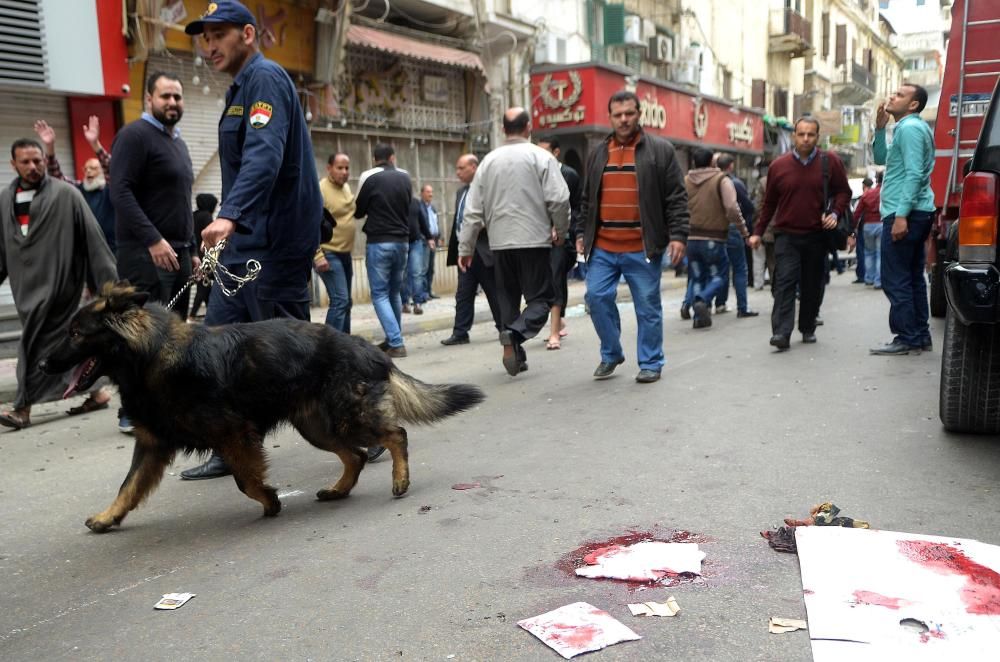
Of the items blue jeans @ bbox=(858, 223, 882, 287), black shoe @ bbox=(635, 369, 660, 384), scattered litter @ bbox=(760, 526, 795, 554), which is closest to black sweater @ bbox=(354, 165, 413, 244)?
black shoe @ bbox=(635, 369, 660, 384)

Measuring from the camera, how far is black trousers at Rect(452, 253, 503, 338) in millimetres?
8516

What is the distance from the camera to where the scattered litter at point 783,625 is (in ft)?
8.13

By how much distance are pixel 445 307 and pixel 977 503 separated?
10.4 m

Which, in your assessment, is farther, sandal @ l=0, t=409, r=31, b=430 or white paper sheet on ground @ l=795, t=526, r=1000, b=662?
sandal @ l=0, t=409, r=31, b=430

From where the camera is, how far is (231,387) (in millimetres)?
3594

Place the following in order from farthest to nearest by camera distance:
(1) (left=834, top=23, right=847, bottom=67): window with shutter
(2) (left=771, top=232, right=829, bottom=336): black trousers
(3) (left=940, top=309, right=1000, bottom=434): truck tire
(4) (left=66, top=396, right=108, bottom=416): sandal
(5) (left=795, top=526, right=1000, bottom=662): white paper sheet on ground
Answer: (1) (left=834, top=23, right=847, bottom=67): window with shutter → (2) (left=771, top=232, right=829, bottom=336): black trousers → (4) (left=66, top=396, right=108, bottom=416): sandal → (3) (left=940, top=309, right=1000, bottom=434): truck tire → (5) (left=795, top=526, right=1000, bottom=662): white paper sheet on ground

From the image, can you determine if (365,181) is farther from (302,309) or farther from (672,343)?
(302,309)

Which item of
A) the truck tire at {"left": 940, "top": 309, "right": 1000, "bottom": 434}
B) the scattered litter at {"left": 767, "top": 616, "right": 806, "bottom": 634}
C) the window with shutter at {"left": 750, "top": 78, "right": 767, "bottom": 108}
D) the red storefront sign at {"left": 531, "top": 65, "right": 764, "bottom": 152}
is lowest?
the scattered litter at {"left": 767, "top": 616, "right": 806, "bottom": 634}

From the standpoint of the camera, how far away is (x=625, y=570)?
2.91m

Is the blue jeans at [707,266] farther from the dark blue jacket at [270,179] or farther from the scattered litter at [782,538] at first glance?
the scattered litter at [782,538]

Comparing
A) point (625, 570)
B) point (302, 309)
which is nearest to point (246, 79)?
point (302, 309)

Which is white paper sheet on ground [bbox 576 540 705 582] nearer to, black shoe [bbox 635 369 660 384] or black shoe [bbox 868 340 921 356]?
black shoe [bbox 635 369 660 384]

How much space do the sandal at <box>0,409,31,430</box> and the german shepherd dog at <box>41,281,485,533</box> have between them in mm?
2695

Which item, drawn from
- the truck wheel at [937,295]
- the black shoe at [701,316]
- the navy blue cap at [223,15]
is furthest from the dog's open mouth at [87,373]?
the truck wheel at [937,295]
